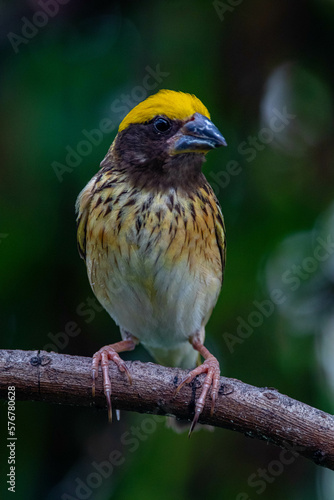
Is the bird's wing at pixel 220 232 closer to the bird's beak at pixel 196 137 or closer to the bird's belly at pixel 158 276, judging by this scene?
the bird's belly at pixel 158 276

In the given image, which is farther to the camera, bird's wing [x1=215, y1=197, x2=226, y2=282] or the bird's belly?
bird's wing [x1=215, y1=197, x2=226, y2=282]

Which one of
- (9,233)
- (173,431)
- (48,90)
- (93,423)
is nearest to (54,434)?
(93,423)

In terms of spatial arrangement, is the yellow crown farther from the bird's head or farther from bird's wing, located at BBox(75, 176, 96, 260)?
bird's wing, located at BBox(75, 176, 96, 260)

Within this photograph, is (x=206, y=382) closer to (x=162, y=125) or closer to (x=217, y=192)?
(x=162, y=125)

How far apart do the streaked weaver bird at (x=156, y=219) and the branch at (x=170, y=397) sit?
26 cm

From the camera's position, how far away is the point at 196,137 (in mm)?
3107

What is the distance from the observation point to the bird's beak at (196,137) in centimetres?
307

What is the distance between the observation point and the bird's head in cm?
312

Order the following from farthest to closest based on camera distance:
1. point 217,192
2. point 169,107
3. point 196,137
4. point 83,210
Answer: point 217,192 < point 83,210 < point 169,107 < point 196,137

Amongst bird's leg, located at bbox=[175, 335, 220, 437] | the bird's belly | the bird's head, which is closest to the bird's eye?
the bird's head

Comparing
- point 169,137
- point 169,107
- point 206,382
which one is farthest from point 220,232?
point 206,382

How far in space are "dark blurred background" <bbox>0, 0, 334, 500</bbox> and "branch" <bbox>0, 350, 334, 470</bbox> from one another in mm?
810

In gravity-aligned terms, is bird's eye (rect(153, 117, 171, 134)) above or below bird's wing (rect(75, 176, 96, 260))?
above

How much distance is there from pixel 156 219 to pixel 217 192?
2.33 feet
